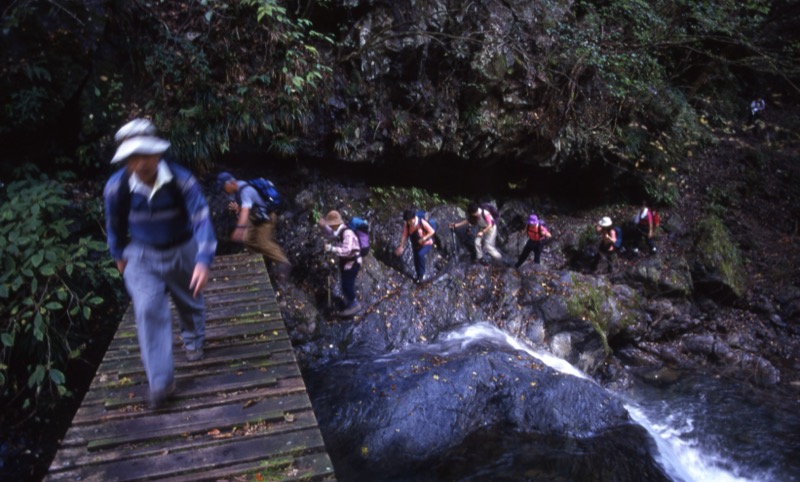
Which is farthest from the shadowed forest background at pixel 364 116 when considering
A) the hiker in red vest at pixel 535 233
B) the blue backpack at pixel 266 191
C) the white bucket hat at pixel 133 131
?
the white bucket hat at pixel 133 131

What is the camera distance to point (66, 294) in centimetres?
636

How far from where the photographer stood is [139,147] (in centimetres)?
346

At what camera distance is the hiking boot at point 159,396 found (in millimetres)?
3900

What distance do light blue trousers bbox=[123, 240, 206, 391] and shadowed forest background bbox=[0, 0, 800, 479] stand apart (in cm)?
320

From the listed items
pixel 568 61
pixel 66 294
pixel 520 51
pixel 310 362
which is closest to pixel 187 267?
pixel 66 294

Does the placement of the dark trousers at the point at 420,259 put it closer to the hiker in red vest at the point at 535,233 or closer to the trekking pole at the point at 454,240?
the trekking pole at the point at 454,240

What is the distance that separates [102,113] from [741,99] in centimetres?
2279

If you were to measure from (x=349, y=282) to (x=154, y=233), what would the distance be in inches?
217

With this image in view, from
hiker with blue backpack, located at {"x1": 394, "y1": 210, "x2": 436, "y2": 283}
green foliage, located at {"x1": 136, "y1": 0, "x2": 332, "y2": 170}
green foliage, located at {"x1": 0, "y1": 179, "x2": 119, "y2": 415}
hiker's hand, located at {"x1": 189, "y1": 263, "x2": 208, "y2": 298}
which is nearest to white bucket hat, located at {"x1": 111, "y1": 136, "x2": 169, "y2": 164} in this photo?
hiker's hand, located at {"x1": 189, "y1": 263, "x2": 208, "y2": 298}

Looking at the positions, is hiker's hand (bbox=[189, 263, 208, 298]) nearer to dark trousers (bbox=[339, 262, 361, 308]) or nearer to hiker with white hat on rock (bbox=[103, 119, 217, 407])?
hiker with white hat on rock (bbox=[103, 119, 217, 407])

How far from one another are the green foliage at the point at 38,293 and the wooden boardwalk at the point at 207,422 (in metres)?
1.90

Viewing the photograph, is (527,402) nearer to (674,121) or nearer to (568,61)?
(568,61)

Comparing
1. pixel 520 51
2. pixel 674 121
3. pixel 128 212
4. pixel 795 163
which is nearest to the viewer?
pixel 128 212

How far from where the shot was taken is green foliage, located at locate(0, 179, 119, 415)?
6070 millimetres
